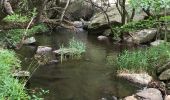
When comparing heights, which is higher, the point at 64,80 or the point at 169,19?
the point at 169,19

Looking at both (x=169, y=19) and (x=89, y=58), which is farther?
(x=169, y=19)

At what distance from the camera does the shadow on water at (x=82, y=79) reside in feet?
34.0

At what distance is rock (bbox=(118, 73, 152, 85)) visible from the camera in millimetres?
11356

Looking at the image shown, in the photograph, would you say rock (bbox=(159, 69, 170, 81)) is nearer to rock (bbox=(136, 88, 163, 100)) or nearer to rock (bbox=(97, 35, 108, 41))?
rock (bbox=(136, 88, 163, 100))

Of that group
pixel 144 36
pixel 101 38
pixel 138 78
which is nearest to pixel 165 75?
pixel 138 78

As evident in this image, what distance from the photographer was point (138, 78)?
1153cm

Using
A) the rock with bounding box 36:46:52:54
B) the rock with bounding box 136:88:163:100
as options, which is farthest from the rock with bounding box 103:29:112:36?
the rock with bounding box 136:88:163:100

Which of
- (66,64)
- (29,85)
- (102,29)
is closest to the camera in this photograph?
(29,85)

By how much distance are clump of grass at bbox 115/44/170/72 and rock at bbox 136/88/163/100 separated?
1.84 m

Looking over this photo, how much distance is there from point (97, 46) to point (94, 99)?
28.1 feet

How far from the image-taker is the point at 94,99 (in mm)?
9906

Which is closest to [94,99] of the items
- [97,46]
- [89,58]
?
[89,58]

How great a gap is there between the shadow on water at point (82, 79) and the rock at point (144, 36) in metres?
3.47

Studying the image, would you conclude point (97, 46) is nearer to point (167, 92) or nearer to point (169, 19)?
point (169, 19)
